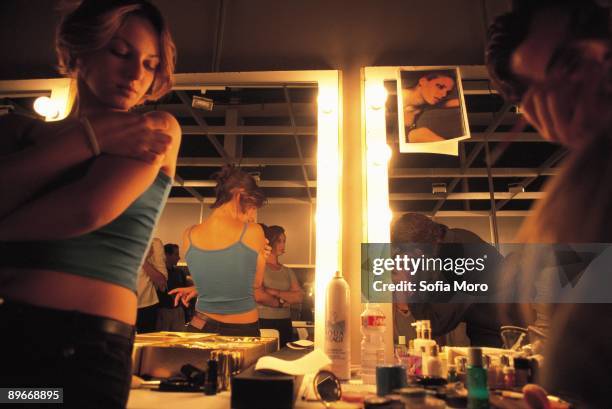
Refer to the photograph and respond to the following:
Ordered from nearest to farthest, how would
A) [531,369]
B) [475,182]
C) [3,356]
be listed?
[3,356], [531,369], [475,182]

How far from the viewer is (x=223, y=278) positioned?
107 centimetres

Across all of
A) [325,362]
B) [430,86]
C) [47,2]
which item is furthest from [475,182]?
[47,2]

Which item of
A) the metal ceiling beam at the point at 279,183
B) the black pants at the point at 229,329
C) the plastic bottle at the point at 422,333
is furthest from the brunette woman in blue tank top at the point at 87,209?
the plastic bottle at the point at 422,333

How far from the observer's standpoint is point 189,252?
3.51ft

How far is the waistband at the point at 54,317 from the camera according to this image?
0.63m

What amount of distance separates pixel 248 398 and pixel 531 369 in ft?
1.70

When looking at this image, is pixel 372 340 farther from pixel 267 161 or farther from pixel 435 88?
pixel 435 88

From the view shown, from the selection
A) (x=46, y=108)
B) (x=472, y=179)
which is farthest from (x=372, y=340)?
(x=46, y=108)

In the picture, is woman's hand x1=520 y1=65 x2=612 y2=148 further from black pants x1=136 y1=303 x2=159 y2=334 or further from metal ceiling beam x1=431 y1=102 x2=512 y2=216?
black pants x1=136 y1=303 x2=159 y2=334

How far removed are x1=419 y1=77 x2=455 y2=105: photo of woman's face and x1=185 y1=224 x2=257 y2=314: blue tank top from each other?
0.62 metres

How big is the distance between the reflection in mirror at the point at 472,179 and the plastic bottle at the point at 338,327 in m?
0.15

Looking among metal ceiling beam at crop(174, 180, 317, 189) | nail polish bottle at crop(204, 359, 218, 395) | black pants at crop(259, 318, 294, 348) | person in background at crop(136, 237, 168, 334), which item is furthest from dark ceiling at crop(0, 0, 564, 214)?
nail polish bottle at crop(204, 359, 218, 395)

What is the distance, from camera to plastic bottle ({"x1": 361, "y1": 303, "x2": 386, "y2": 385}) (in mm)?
958

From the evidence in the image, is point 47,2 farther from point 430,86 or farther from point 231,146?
point 430,86
